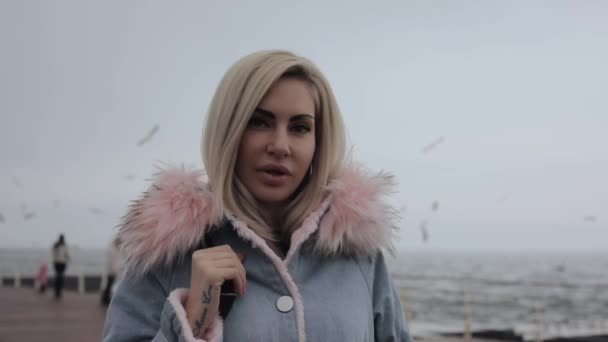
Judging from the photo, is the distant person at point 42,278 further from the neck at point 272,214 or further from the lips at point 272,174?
the lips at point 272,174

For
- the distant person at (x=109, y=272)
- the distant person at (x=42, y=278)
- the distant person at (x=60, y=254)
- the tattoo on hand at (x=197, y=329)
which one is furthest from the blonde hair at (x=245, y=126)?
the distant person at (x=42, y=278)

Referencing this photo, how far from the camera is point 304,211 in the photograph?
5.52 ft

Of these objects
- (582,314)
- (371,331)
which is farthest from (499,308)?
(371,331)

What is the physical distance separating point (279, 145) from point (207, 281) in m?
0.38

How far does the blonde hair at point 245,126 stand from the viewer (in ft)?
5.13

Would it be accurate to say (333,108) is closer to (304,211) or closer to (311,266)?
(304,211)

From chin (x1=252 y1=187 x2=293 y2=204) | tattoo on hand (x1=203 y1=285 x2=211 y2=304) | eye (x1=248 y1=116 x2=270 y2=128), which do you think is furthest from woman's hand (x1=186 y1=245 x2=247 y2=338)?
eye (x1=248 y1=116 x2=270 y2=128)

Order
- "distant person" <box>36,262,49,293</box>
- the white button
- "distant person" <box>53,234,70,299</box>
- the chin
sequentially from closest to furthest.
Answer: the white button, the chin, "distant person" <box>53,234,70,299</box>, "distant person" <box>36,262,49,293</box>

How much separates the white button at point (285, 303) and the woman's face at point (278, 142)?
26 centimetres

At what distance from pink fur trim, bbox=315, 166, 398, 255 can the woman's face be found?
0.13 meters

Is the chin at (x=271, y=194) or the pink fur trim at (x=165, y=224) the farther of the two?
the chin at (x=271, y=194)

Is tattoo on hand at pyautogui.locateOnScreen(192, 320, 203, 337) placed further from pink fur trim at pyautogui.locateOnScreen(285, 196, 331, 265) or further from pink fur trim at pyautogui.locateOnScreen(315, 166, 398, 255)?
pink fur trim at pyautogui.locateOnScreen(315, 166, 398, 255)

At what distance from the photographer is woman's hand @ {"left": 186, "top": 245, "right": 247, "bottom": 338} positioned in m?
1.42

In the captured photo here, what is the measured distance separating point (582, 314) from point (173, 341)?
28057 millimetres
